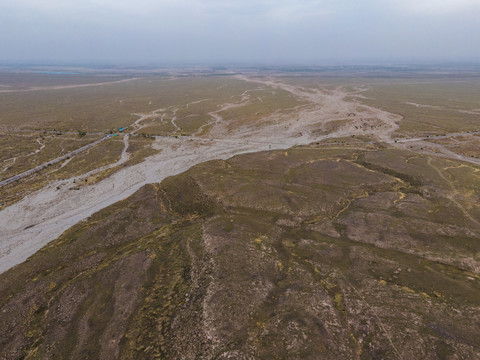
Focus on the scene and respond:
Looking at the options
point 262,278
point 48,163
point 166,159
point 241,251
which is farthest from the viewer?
point 166,159

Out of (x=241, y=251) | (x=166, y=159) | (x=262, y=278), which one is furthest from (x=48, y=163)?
(x=262, y=278)

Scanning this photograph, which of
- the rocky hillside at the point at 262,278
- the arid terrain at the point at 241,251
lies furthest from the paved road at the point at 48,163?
the rocky hillside at the point at 262,278

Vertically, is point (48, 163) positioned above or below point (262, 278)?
below

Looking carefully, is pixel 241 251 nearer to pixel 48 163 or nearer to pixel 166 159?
pixel 166 159

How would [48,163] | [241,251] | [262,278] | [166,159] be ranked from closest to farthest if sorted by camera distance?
[262,278] < [241,251] < [48,163] < [166,159]

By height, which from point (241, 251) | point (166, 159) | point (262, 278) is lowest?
point (166, 159)

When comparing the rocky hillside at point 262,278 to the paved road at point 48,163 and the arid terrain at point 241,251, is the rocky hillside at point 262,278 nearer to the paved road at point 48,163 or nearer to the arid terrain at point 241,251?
the arid terrain at point 241,251
